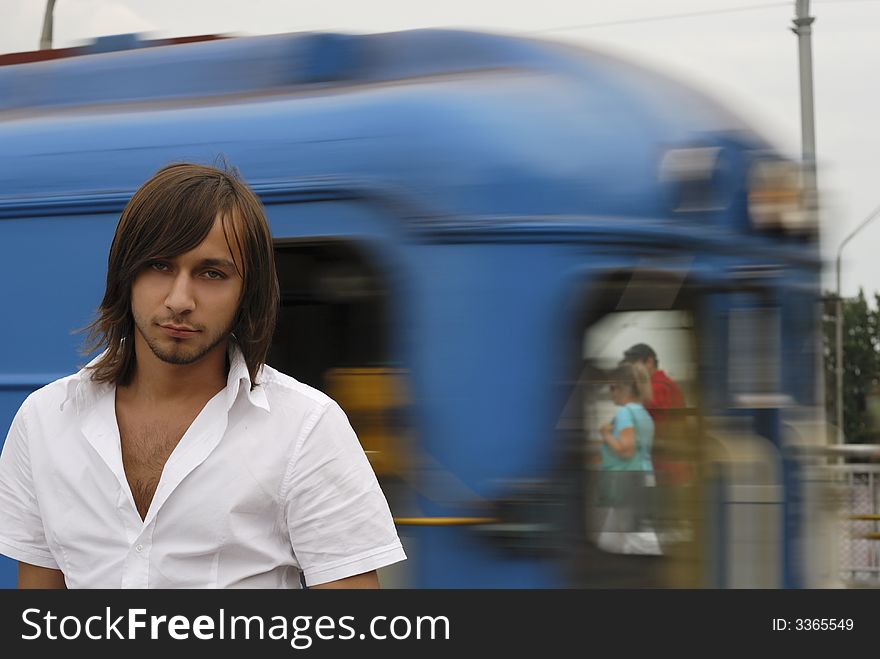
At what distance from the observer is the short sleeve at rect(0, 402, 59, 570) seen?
80.3 inches

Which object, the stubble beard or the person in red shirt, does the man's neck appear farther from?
the person in red shirt

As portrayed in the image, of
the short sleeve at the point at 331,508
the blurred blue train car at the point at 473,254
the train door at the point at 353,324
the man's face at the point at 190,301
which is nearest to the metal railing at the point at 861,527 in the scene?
the blurred blue train car at the point at 473,254

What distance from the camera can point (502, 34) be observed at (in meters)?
4.58

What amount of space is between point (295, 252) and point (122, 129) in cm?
86

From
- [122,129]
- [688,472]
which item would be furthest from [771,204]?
[122,129]

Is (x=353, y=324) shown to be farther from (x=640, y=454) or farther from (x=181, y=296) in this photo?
(x=181, y=296)

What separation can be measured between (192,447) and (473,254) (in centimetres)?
209

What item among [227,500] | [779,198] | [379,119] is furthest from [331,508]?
[779,198]

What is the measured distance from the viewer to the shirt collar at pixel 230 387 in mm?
1961

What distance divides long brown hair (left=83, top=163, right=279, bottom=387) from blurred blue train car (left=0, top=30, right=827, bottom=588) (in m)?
1.93

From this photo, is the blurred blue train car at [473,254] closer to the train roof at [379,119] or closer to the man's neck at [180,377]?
the train roof at [379,119]

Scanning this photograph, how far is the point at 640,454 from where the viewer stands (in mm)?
4180

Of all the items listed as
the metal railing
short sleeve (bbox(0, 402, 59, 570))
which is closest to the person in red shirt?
short sleeve (bbox(0, 402, 59, 570))
